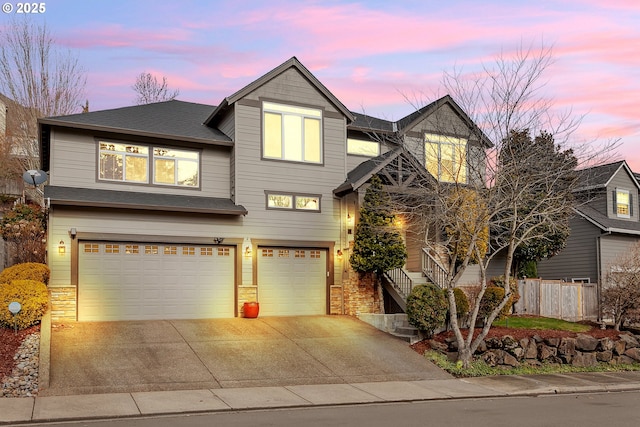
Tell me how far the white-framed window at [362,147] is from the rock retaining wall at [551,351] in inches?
329

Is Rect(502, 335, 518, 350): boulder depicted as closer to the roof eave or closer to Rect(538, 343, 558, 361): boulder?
Rect(538, 343, 558, 361): boulder

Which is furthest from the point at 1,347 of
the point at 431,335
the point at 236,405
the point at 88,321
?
the point at 431,335

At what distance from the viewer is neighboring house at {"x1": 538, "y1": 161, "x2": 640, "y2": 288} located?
27.8 m

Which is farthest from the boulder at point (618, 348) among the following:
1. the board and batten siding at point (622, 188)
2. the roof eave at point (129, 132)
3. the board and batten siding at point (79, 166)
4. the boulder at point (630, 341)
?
the board and batten siding at point (79, 166)

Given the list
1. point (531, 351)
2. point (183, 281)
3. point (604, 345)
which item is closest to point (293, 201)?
point (183, 281)

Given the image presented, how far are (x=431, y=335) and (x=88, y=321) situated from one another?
9.83 m

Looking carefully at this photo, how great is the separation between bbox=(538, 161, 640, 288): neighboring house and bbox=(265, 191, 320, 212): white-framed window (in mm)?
12118

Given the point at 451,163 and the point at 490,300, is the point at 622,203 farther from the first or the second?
the point at 451,163

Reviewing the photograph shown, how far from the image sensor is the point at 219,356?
609 inches

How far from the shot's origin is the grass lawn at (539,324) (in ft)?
66.4

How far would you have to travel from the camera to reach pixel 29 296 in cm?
1605

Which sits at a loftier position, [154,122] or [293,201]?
[154,122]

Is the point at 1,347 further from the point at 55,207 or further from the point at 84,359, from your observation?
the point at 55,207

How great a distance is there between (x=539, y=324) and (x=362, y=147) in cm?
873
